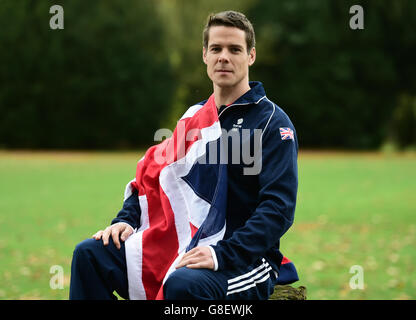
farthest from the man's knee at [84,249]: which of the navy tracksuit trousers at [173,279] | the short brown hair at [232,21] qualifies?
the short brown hair at [232,21]

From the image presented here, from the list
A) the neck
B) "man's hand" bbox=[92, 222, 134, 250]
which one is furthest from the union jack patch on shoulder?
"man's hand" bbox=[92, 222, 134, 250]

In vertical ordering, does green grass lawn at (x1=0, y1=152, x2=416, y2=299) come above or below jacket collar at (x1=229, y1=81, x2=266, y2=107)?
below

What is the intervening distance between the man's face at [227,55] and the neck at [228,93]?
4 cm

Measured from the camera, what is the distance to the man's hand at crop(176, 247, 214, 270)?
2496mm

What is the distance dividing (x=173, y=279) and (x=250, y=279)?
1.38 feet

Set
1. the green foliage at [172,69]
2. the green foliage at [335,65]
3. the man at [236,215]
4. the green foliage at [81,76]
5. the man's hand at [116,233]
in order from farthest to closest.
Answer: the green foliage at [335,65], the green foliage at [172,69], the green foliage at [81,76], the man's hand at [116,233], the man at [236,215]

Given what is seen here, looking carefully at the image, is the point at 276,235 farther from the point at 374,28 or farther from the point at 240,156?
the point at 374,28

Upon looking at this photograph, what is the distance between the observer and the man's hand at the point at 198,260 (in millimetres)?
Answer: 2496

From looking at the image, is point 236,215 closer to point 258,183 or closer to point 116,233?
point 258,183

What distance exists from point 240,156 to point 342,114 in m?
35.1

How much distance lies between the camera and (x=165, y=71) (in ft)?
118

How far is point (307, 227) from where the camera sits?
10.4 m

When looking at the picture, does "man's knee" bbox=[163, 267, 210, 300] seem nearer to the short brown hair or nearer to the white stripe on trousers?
the white stripe on trousers

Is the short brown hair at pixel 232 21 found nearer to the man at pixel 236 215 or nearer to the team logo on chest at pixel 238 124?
the man at pixel 236 215
